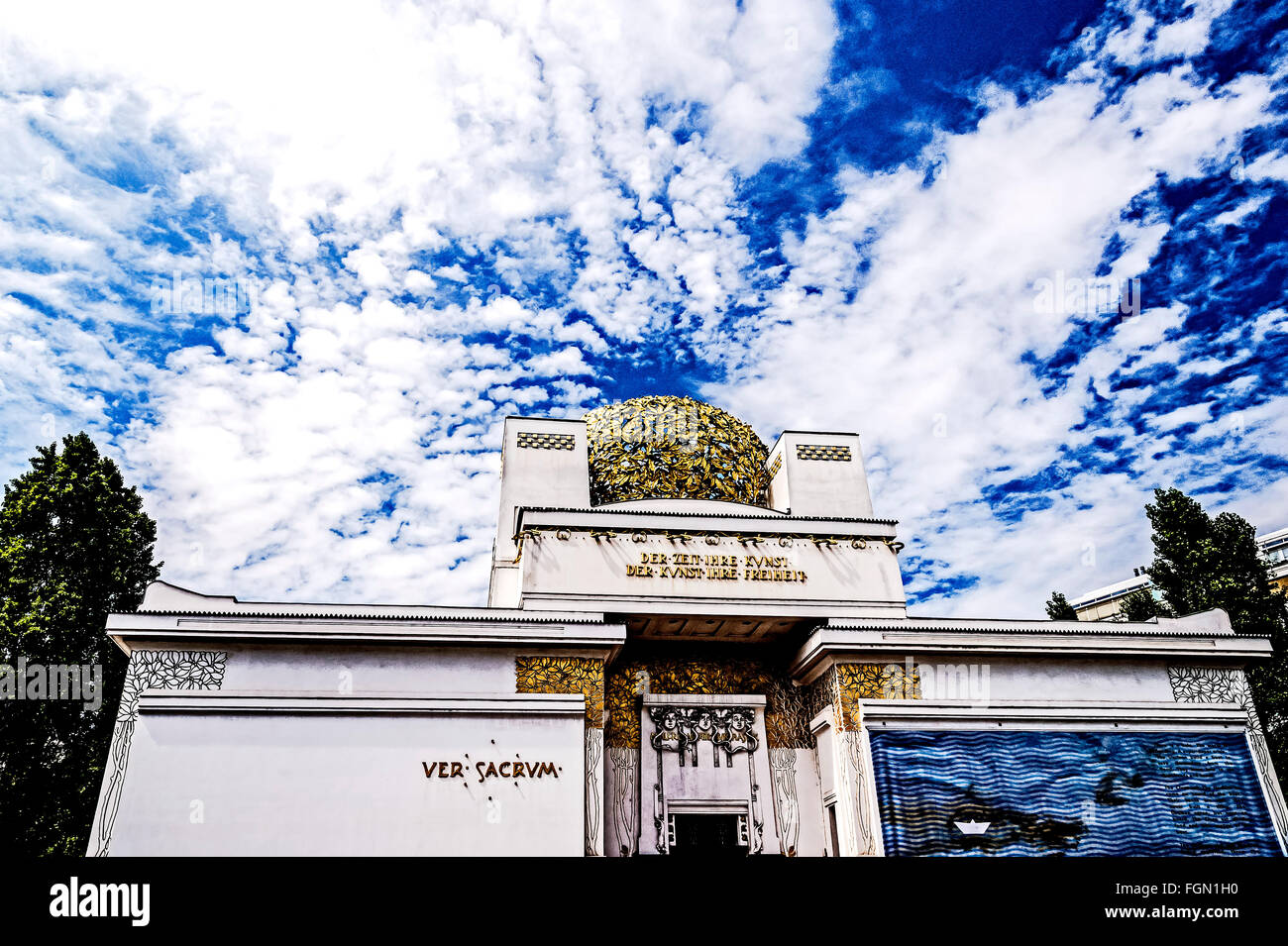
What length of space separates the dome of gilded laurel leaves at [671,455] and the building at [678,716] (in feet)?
2.48

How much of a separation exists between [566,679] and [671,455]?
14.6ft

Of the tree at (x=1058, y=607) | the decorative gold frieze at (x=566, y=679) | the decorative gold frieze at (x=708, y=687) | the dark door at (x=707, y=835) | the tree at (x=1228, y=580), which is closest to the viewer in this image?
the decorative gold frieze at (x=566, y=679)

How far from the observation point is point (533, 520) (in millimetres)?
11180

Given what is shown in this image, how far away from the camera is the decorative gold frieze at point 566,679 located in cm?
986

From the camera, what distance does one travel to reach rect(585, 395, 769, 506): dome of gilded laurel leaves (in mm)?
12766

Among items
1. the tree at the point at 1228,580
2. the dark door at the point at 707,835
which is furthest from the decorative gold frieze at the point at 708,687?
the tree at the point at 1228,580

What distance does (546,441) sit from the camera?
41.6 feet

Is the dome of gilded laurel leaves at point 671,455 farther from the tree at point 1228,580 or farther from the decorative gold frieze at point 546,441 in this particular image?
the tree at point 1228,580

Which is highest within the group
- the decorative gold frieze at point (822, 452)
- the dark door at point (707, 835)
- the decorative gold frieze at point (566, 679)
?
the decorative gold frieze at point (822, 452)

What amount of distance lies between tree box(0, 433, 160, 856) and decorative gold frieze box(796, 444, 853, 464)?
12281 mm

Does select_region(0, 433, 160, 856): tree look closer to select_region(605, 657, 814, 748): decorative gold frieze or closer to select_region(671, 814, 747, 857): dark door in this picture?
select_region(605, 657, 814, 748): decorative gold frieze

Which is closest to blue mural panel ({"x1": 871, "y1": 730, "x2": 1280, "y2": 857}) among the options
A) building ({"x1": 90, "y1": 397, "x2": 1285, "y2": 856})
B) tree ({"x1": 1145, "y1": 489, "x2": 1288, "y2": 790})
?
building ({"x1": 90, "y1": 397, "x2": 1285, "y2": 856})
